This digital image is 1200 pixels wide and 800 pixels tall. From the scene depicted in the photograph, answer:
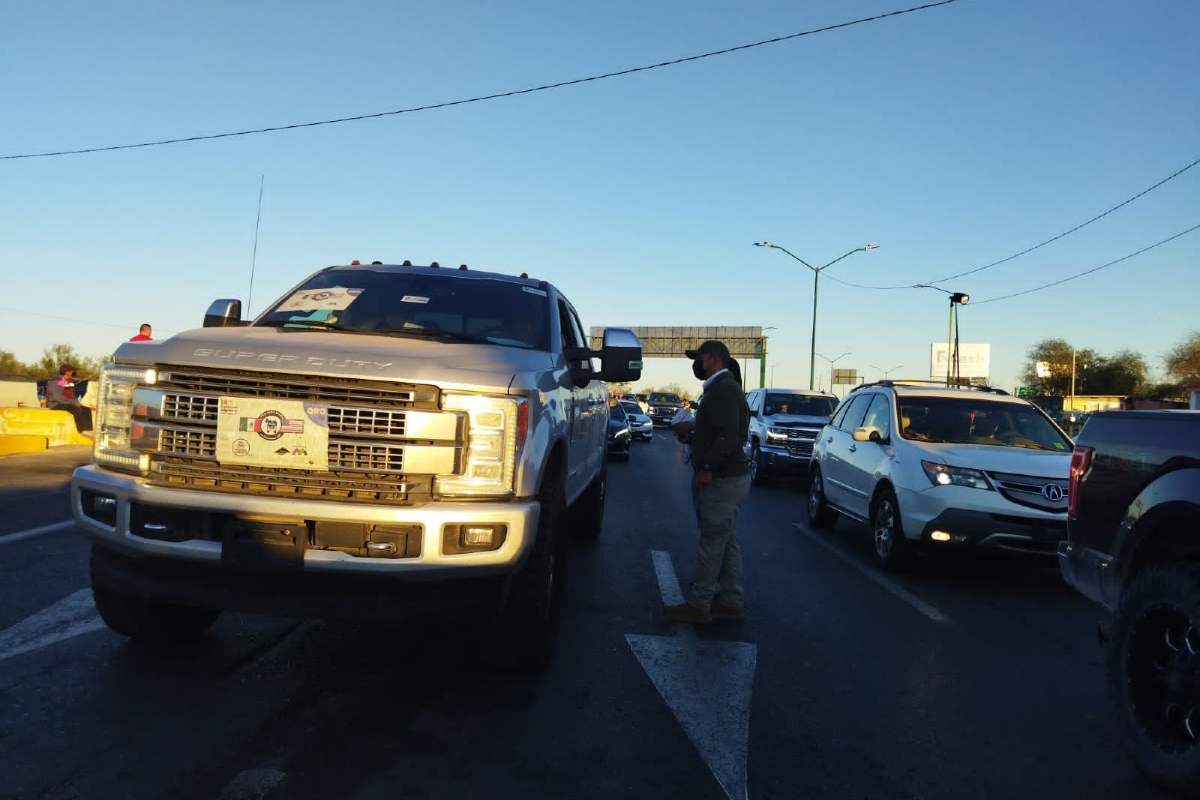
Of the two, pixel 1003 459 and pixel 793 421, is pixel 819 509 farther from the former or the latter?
pixel 793 421

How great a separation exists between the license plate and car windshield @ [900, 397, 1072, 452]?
6.17m

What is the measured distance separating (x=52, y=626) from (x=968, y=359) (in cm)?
7549

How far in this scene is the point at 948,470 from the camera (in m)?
7.34

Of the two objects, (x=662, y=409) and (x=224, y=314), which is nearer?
(x=224, y=314)

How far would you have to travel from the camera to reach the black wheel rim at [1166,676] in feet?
10.1

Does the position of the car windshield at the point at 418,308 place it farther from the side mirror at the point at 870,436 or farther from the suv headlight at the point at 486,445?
the side mirror at the point at 870,436

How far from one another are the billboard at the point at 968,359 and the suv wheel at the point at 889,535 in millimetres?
67737

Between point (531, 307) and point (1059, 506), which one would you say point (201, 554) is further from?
point (1059, 506)

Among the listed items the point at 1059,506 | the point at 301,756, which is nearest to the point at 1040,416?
the point at 1059,506

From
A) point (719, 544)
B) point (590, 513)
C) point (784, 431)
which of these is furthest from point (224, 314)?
point (784, 431)

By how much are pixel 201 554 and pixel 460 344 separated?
153cm

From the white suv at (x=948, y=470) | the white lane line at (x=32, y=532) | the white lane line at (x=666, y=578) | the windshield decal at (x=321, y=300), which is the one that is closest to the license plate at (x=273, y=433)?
the windshield decal at (x=321, y=300)

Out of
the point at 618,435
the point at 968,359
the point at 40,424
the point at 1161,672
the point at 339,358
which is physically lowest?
the point at 1161,672

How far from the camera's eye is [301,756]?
3219 millimetres
